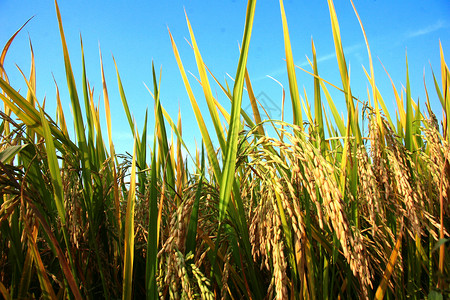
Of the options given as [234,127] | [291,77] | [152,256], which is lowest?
[152,256]

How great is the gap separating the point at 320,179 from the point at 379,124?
62 centimetres

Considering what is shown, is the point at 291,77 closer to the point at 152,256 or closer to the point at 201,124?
the point at 201,124

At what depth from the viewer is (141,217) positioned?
4.16 ft

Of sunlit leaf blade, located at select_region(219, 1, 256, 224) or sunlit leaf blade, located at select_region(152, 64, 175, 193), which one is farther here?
sunlit leaf blade, located at select_region(152, 64, 175, 193)

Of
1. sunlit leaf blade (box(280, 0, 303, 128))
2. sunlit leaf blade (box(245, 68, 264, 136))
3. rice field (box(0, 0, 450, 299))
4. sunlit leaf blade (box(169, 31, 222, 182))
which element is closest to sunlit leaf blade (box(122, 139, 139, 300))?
rice field (box(0, 0, 450, 299))

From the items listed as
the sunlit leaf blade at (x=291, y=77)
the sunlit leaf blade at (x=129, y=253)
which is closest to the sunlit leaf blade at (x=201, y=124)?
the sunlit leaf blade at (x=129, y=253)

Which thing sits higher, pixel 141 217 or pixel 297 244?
Result: pixel 141 217

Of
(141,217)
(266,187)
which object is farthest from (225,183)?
(141,217)

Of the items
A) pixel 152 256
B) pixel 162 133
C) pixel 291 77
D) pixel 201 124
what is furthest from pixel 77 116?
pixel 291 77

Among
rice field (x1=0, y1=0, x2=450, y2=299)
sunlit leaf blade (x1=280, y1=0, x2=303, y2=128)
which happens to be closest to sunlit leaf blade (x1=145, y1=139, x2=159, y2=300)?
rice field (x1=0, y1=0, x2=450, y2=299)

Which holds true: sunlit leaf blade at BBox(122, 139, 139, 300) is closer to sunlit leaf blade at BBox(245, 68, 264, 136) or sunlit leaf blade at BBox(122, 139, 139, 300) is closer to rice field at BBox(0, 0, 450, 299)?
rice field at BBox(0, 0, 450, 299)

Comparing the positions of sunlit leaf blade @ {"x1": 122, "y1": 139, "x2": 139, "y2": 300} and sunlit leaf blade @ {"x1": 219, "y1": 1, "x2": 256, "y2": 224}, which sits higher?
sunlit leaf blade @ {"x1": 219, "y1": 1, "x2": 256, "y2": 224}

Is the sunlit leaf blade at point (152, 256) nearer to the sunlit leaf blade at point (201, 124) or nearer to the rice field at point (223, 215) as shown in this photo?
the rice field at point (223, 215)

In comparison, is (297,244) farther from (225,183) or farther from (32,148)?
(32,148)
